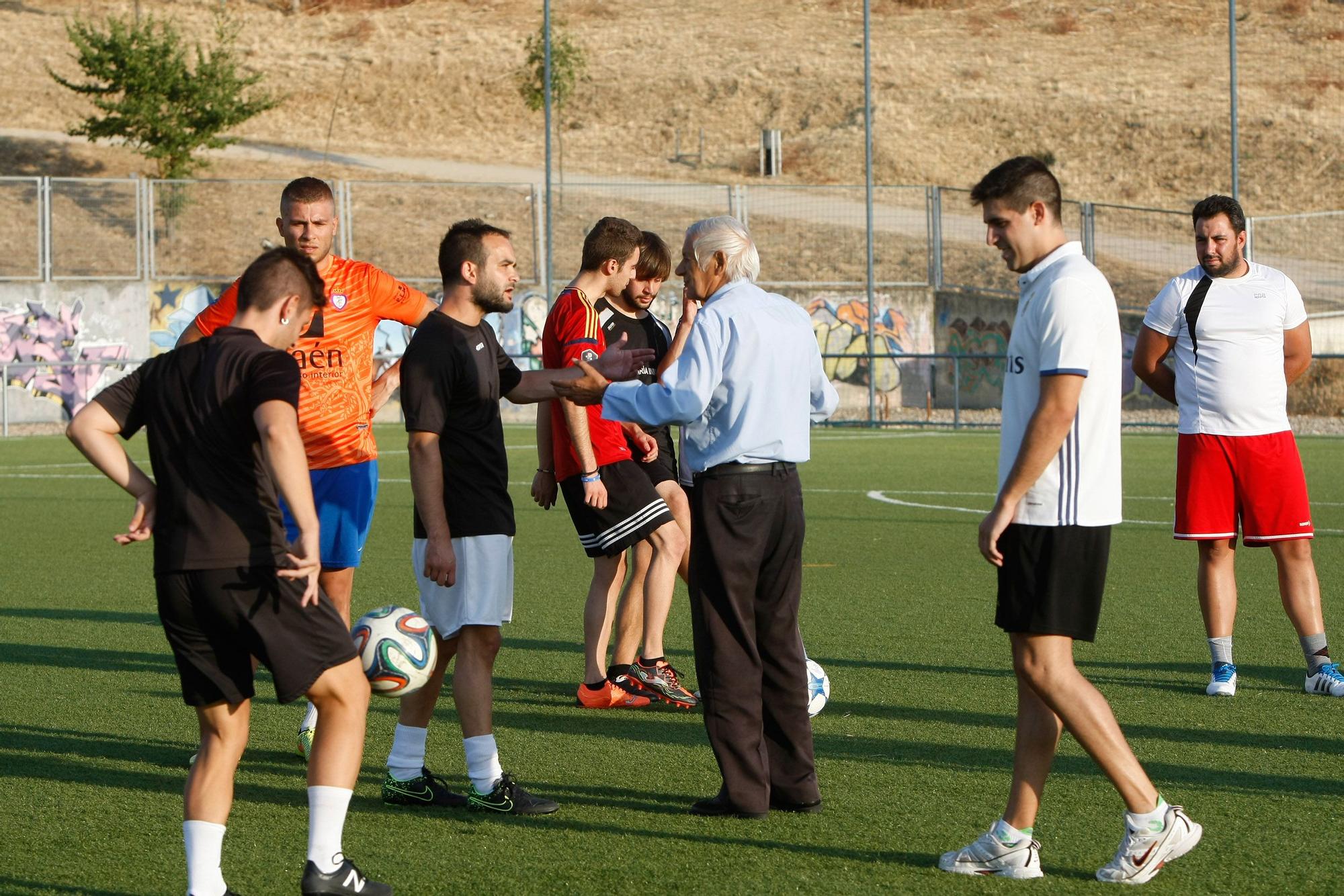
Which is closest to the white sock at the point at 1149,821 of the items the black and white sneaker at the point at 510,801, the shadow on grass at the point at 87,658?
the black and white sneaker at the point at 510,801

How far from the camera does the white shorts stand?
18.6 ft

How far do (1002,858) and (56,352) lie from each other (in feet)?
92.8

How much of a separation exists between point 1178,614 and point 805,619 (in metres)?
2.19

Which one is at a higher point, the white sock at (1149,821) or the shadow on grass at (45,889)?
the white sock at (1149,821)

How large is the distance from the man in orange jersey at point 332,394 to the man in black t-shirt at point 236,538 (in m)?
1.78

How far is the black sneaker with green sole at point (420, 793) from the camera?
18.9 ft

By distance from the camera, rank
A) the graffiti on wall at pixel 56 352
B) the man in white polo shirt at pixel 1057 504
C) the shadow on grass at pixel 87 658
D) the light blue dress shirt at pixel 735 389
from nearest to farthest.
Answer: the man in white polo shirt at pixel 1057 504, the light blue dress shirt at pixel 735 389, the shadow on grass at pixel 87 658, the graffiti on wall at pixel 56 352

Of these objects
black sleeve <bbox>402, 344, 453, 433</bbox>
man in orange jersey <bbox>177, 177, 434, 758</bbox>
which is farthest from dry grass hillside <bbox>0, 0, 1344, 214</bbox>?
black sleeve <bbox>402, 344, 453, 433</bbox>

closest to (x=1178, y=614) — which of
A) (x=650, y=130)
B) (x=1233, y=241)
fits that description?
(x=1233, y=241)

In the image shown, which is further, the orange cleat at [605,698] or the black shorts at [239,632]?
the orange cleat at [605,698]

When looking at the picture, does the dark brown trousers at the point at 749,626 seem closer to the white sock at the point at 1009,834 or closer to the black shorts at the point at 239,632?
the white sock at the point at 1009,834

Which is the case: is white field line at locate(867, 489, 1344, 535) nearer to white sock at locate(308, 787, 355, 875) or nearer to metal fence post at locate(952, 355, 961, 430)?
metal fence post at locate(952, 355, 961, 430)

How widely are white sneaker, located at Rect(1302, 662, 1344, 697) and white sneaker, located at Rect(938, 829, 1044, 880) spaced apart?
10.1 ft

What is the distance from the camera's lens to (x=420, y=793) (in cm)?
574
